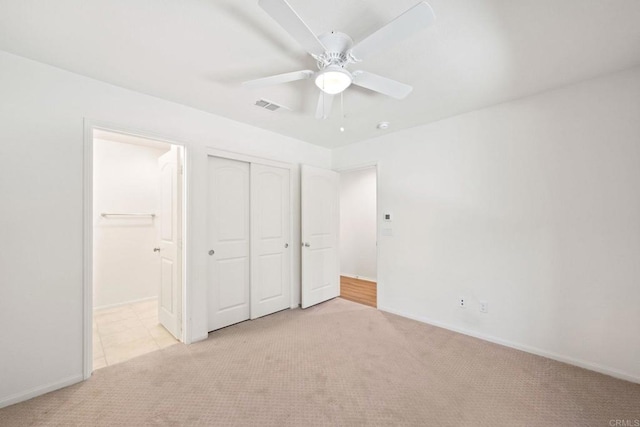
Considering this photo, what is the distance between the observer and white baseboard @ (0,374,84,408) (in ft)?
5.85

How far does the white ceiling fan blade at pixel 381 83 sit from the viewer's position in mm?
1738

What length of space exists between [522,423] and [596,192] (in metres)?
1.92

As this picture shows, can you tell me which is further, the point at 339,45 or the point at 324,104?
the point at 324,104

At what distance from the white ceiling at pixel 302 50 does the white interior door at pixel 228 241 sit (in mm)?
877

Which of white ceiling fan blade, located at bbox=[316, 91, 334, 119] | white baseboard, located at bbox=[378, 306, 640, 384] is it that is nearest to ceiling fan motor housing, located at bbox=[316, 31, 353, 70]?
white ceiling fan blade, located at bbox=[316, 91, 334, 119]

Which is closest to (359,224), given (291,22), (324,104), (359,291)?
(359,291)

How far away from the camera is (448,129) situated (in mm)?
3016

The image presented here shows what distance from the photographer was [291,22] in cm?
124

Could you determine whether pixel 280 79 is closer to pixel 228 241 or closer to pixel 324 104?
pixel 324 104

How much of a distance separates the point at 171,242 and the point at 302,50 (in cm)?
245

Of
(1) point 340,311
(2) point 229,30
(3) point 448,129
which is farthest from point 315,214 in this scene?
(2) point 229,30

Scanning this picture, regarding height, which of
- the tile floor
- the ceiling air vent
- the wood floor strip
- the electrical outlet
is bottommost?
the wood floor strip

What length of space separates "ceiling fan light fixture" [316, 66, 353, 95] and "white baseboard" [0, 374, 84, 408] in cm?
292

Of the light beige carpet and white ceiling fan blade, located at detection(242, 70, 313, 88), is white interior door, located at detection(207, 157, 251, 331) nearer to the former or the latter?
the light beige carpet
